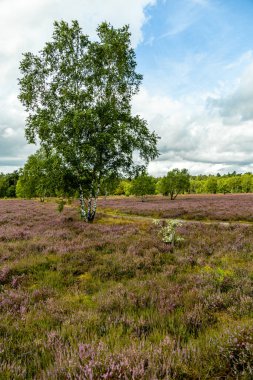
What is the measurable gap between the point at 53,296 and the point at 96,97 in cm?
1720

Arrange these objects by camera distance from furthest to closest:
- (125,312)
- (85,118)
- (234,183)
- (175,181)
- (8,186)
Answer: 1. (234,183)
2. (8,186)
3. (175,181)
4. (85,118)
5. (125,312)

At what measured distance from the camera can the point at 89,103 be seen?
1981 centimetres

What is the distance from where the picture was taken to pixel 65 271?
8.12 m

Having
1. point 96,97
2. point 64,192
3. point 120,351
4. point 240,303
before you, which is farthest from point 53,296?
point 96,97

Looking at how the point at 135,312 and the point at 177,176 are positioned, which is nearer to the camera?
the point at 135,312

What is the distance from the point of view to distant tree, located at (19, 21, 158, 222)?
18.8m

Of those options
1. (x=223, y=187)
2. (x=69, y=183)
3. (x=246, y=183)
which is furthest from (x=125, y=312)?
(x=223, y=187)

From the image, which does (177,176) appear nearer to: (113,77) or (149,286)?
(113,77)

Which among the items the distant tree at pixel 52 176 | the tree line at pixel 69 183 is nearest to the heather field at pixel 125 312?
the distant tree at pixel 52 176

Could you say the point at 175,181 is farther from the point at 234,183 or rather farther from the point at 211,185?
the point at 234,183

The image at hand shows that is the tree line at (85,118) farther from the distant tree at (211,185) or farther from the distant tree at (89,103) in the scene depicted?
the distant tree at (211,185)

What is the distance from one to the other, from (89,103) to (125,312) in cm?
1751

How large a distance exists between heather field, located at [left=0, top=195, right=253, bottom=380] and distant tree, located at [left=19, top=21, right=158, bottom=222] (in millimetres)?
9479

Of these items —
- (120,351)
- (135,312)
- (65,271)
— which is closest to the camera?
(120,351)
